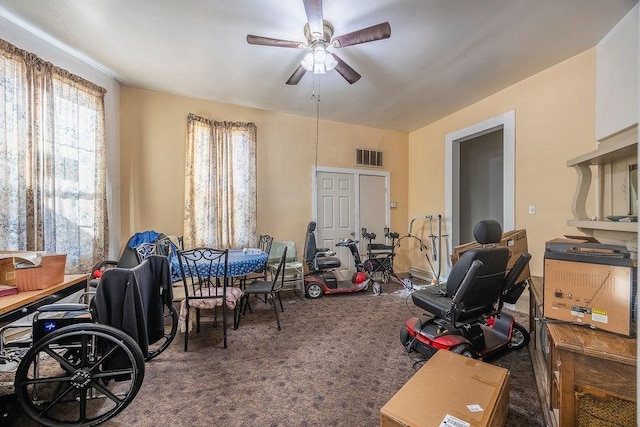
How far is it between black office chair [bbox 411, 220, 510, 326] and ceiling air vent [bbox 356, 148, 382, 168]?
119 inches

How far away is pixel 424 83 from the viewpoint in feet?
10.8

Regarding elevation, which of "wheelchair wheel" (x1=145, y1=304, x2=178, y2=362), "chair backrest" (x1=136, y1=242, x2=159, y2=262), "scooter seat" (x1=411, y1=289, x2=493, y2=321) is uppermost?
"chair backrest" (x1=136, y1=242, x2=159, y2=262)

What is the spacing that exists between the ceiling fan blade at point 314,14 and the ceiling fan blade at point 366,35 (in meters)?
0.18

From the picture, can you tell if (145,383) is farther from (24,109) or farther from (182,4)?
(182,4)

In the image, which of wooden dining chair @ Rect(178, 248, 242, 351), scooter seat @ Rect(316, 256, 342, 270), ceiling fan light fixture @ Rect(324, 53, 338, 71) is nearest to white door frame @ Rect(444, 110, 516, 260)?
scooter seat @ Rect(316, 256, 342, 270)

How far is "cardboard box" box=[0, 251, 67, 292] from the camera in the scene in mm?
1647

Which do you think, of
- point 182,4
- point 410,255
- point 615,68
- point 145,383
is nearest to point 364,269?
point 410,255

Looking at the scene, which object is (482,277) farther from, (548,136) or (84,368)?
(84,368)

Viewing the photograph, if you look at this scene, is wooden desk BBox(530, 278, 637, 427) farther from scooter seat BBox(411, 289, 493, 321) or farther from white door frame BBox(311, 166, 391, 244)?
white door frame BBox(311, 166, 391, 244)

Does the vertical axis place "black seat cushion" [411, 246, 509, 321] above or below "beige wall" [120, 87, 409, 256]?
below

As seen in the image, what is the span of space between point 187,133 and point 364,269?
10.8ft

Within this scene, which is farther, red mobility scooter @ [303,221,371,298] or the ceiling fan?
red mobility scooter @ [303,221,371,298]

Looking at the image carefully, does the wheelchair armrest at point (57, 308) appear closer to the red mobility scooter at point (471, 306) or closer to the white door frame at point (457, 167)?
the red mobility scooter at point (471, 306)

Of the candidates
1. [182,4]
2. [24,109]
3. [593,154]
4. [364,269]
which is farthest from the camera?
[364,269]
